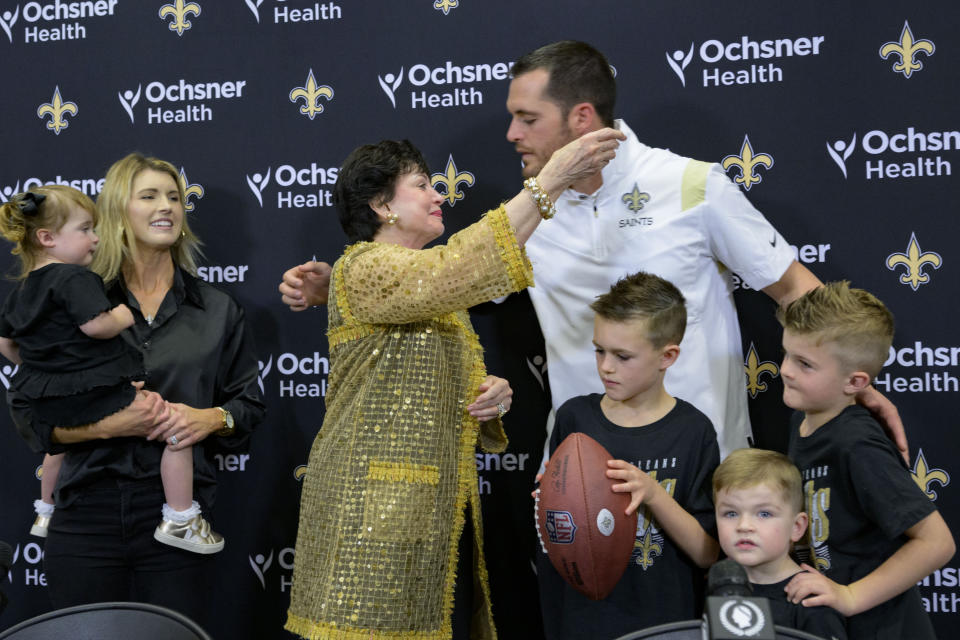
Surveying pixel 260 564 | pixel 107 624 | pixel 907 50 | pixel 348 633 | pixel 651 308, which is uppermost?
pixel 907 50

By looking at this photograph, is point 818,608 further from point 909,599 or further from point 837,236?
point 837,236

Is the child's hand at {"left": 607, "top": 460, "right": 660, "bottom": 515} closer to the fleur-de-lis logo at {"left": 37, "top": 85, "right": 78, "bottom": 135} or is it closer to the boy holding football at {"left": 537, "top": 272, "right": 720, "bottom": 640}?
the boy holding football at {"left": 537, "top": 272, "right": 720, "bottom": 640}

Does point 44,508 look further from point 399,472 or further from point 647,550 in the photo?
point 647,550

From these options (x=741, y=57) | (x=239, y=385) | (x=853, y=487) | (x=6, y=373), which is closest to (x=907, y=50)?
(x=741, y=57)

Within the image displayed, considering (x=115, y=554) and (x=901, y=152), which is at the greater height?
(x=901, y=152)

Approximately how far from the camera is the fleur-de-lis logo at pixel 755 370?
2826mm

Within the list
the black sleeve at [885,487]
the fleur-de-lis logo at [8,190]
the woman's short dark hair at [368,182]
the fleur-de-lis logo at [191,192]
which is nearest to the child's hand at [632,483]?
the black sleeve at [885,487]

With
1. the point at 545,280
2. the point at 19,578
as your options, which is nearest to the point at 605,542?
the point at 545,280

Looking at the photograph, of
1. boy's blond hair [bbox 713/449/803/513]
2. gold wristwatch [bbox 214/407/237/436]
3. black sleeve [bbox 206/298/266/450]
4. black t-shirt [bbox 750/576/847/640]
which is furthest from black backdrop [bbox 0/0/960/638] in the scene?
black t-shirt [bbox 750/576/847/640]

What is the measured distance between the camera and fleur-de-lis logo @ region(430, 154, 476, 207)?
305 centimetres

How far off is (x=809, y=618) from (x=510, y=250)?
0.96 metres

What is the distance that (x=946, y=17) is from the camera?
2.70 meters

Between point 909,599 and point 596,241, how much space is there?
1.19 metres

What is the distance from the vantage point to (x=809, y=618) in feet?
5.79
